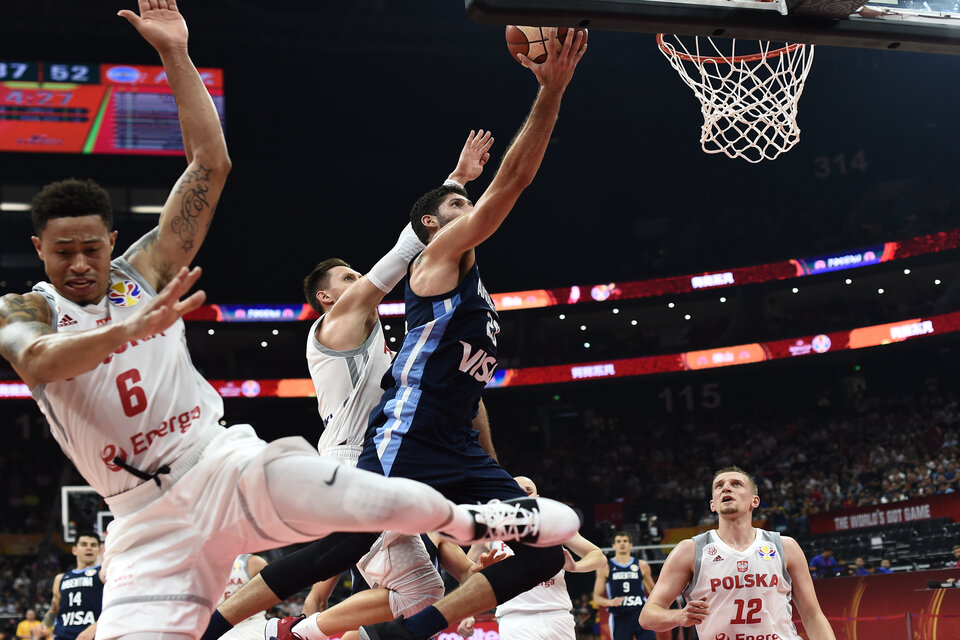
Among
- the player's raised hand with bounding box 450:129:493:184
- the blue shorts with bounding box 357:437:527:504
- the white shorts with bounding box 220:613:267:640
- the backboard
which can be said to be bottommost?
the white shorts with bounding box 220:613:267:640

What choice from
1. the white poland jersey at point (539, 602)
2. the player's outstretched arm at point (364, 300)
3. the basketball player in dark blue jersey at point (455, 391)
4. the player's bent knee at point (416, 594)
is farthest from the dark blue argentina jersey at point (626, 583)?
the basketball player in dark blue jersey at point (455, 391)

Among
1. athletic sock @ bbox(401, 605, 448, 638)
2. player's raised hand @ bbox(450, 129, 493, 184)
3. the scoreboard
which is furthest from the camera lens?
the scoreboard

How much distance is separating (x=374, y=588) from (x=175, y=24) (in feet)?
10.6

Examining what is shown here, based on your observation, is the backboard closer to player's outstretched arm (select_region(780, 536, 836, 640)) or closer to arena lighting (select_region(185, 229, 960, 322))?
player's outstretched arm (select_region(780, 536, 836, 640))

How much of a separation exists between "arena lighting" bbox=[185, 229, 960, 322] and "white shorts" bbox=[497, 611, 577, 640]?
20.9 m

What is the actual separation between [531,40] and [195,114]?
2084mm

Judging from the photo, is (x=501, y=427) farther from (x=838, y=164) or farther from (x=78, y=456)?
(x=78, y=456)

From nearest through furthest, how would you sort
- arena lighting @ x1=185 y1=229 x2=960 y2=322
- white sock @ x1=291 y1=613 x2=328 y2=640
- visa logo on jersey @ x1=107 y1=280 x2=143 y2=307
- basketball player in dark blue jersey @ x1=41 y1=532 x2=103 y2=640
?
visa logo on jersey @ x1=107 y1=280 x2=143 y2=307 → white sock @ x1=291 y1=613 x2=328 y2=640 → basketball player in dark blue jersey @ x1=41 y1=532 x2=103 y2=640 → arena lighting @ x1=185 y1=229 x2=960 y2=322

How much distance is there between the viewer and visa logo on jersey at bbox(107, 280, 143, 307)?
3.55m

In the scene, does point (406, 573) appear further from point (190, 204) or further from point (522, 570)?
point (190, 204)

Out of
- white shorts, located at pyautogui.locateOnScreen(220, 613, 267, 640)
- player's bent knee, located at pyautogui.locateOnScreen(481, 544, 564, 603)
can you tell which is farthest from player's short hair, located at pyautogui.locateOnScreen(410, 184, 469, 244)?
white shorts, located at pyautogui.locateOnScreen(220, 613, 267, 640)

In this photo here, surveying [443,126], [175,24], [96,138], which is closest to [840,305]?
[443,126]

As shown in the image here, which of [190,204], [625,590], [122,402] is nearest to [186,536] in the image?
[122,402]

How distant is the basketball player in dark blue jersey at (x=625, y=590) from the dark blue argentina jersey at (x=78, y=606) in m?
5.93
